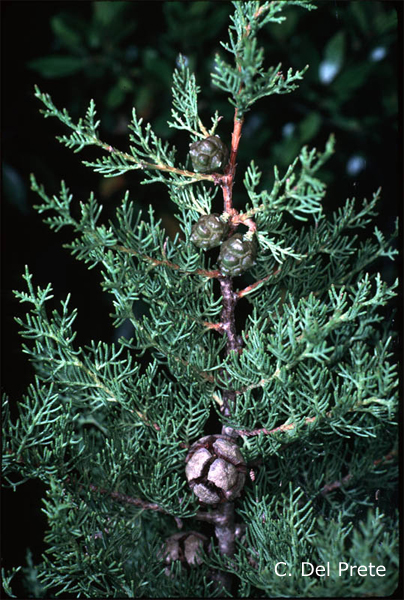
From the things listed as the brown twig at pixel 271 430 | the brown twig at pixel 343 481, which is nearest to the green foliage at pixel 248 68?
the brown twig at pixel 271 430

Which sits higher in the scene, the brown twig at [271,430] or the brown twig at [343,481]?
the brown twig at [271,430]

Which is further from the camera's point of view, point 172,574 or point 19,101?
point 19,101

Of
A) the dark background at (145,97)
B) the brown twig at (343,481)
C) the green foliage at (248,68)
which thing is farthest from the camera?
the dark background at (145,97)

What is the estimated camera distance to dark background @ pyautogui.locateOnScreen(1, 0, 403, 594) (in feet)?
2.83

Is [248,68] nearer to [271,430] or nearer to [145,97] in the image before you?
[271,430]

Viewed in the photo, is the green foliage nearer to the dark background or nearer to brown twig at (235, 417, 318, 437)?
brown twig at (235, 417, 318, 437)

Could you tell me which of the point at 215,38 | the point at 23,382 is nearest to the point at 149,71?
the point at 215,38

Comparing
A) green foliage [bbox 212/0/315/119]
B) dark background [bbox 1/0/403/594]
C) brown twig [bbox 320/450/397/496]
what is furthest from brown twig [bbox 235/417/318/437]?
dark background [bbox 1/0/403/594]

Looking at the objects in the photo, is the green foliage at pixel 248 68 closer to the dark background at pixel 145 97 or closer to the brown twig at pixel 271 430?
the brown twig at pixel 271 430

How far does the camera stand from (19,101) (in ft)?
2.90

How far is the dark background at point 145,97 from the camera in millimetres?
862

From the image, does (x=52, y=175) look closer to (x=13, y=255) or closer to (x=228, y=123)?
(x=13, y=255)

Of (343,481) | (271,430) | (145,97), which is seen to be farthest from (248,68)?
(145,97)

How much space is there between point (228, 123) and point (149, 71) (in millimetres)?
140
